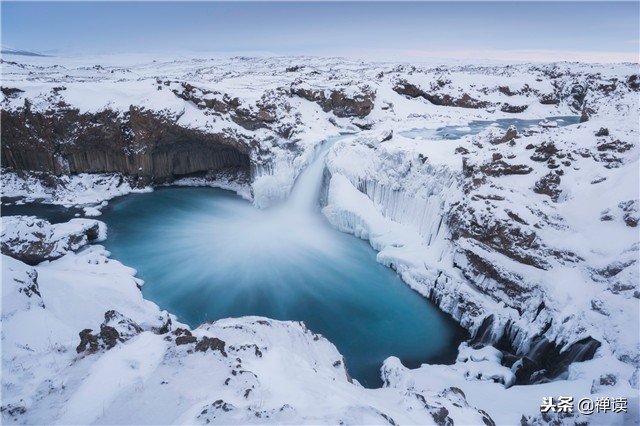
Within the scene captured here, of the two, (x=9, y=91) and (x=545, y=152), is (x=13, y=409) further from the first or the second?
(x=9, y=91)

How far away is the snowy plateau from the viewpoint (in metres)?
7.09

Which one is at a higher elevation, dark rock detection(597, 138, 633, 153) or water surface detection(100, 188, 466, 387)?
dark rock detection(597, 138, 633, 153)

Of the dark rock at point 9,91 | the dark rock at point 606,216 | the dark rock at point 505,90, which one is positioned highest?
the dark rock at point 505,90

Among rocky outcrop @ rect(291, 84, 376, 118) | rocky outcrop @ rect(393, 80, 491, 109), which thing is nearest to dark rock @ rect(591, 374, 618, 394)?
rocky outcrop @ rect(291, 84, 376, 118)

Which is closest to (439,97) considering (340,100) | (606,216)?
(340,100)

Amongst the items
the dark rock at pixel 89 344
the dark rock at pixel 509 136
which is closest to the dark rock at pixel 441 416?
the dark rock at pixel 89 344

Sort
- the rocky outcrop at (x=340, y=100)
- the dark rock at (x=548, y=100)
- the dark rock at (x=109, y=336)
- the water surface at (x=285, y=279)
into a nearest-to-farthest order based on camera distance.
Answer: the dark rock at (x=109, y=336)
the water surface at (x=285, y=279)
the rocky outcrop at (x=340, y=100)
the dark rock at (x=548, y=100)

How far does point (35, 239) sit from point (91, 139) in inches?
559

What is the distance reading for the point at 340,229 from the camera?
2372 centimetres

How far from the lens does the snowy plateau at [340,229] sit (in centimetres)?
709

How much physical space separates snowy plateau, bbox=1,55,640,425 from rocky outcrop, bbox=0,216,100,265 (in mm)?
102

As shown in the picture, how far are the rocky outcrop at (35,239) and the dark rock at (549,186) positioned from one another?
23.6m

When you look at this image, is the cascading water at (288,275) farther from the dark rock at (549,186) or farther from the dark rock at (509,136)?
the dark rock at (509,136)

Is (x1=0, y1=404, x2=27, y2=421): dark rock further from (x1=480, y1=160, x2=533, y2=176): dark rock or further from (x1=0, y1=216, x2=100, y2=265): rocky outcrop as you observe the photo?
(x1=480, y1=160, x2=533, y2=176): dark rock
